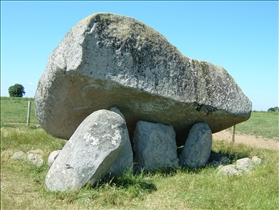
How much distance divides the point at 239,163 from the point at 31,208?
191 inches

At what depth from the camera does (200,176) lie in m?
7.20

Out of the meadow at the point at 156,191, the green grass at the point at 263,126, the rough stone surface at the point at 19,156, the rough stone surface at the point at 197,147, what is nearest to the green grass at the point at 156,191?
the meadow at the point at 156,191

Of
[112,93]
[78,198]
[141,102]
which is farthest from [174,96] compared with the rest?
[78,198]

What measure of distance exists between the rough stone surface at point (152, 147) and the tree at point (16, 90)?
57.1m

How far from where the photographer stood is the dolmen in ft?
20.1

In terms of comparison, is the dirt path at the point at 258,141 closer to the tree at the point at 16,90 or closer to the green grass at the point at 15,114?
the green grass at the point at 15,114

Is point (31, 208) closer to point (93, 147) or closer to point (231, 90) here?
point (93, 147)

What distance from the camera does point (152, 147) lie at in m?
7.81

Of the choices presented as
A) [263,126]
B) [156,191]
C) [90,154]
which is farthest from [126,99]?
[263,126]

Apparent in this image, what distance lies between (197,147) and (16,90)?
5815cm

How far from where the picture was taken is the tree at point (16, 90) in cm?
6109

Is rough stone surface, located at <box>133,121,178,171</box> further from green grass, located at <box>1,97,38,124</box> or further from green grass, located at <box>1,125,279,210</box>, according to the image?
green grass, located at <box>1,97,38,124</box>

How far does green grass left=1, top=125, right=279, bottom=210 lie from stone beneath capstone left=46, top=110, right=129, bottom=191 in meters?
0.20

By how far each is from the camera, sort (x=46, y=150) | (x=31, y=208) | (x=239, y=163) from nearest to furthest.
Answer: (x=31, y=208)
(x=239, y=163)
(x=46, y=150)
